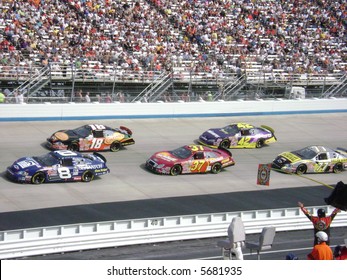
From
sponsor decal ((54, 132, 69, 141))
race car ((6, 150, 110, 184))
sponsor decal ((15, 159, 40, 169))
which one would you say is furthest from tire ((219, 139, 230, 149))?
sponsor decal ((15, 159, 40, 169))

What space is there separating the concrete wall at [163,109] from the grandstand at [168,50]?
46cm

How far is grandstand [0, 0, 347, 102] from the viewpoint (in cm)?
3847

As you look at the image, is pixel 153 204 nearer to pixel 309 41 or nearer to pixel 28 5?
pixel 28 5

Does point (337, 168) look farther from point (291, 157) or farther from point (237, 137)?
point (237, 137)

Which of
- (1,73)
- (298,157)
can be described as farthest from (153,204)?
(1,73)

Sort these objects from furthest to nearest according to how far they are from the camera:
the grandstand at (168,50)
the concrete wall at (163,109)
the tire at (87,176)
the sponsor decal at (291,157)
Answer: the grandstand at (168,50) < the concrete wall at (163,109) < the sponsor decal at (291,157) < the tire at (87,176)

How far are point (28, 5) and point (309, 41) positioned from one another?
1731cm

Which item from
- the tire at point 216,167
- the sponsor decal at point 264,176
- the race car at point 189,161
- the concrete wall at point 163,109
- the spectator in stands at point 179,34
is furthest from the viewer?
the spectator in stands at point 179,34

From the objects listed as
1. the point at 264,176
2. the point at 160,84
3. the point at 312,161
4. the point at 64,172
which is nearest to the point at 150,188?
the point at 64,172

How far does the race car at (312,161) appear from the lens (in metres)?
31.8

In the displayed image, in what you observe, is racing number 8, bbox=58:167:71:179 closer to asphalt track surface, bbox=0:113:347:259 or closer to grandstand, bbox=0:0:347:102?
asphalt track surface, bbox=0:113:347:259

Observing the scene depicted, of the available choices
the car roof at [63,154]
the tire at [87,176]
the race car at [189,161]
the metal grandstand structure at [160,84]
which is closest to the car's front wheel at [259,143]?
the race car at [189,161]

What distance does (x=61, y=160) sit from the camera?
2831 cm

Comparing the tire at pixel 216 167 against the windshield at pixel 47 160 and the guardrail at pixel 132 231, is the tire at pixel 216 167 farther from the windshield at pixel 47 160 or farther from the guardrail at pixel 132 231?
the guardrail at pixel 132 231
